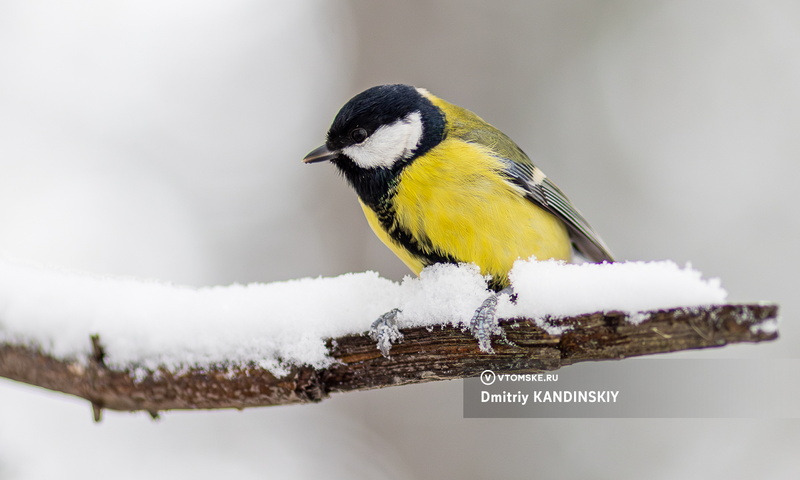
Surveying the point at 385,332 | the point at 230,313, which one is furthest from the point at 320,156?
the point at 385,332

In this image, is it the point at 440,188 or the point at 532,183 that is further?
the point at 532,183

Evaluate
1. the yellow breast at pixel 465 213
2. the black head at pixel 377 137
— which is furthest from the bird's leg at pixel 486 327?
→ the black head at pixel 377 137

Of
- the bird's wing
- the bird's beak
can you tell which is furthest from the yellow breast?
the bird's beak

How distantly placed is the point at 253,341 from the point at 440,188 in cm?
86

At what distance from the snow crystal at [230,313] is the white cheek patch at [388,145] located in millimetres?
A: 578

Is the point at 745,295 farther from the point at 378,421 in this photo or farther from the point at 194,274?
the point at 194,274

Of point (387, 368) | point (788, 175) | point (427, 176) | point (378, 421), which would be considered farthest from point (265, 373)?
point (788, 175)

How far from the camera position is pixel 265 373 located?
1901 millimetres

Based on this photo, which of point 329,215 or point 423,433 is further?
point 329,215

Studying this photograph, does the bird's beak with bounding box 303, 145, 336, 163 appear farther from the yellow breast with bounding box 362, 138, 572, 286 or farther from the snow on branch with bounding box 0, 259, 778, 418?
the snow on branch with bounding box 0, 259, 778, 418

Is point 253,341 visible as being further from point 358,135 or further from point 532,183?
point 532,183

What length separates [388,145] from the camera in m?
2.47

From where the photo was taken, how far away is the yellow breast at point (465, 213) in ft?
7.27

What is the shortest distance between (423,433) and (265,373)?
7.42 ft
